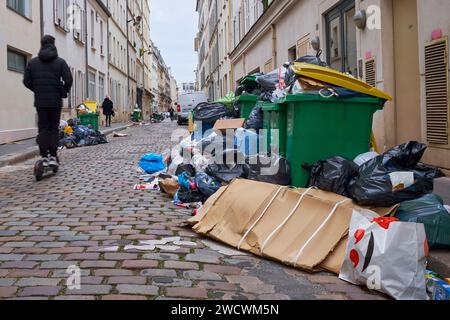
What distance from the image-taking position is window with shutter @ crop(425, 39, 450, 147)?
5953mm

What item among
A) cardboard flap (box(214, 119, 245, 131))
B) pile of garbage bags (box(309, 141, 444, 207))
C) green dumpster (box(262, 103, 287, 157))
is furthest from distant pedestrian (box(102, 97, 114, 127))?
pile of garbage bags (box(309, 141, 444, 207))

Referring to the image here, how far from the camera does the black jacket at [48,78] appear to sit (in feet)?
25.4

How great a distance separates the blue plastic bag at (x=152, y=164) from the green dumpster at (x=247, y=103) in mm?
1690

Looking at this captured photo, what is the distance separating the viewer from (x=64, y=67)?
798cm

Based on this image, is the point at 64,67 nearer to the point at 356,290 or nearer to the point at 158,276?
the point at 158,276

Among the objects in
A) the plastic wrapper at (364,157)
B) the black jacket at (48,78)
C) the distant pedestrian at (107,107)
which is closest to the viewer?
the plastic wrapper at (364,157)

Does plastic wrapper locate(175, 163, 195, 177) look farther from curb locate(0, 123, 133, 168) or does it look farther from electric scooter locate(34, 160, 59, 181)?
curb locate(0, 123, 133, 168)

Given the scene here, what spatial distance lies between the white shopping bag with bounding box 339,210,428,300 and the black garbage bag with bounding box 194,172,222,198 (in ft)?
8.60

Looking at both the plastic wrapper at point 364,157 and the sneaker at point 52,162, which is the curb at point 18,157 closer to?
the sneaker at point 52,162

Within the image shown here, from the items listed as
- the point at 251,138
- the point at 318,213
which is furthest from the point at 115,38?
the point at 318,213

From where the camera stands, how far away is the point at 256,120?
22.4ft

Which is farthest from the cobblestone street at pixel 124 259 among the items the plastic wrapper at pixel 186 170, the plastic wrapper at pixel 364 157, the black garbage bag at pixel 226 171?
the plastic wrapper at pixel 364 157

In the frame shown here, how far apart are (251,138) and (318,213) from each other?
92.8 inches

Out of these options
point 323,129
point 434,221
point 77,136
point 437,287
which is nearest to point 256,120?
point 323,129
